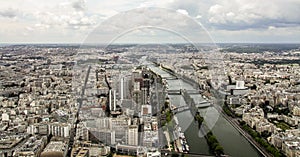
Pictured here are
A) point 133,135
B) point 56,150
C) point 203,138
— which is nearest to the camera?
point 56,150

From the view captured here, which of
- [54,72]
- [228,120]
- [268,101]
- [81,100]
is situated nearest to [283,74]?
[268,101]

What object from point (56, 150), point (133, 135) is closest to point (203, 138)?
point (133, 135)

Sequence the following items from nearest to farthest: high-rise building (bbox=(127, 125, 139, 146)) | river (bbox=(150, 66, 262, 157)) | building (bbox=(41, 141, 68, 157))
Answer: building (bbox=(41, 141, 68, 157))
high-rise building (bbox=(127, 125, 139, 146))
river (bbox=(150, 66, 262, 157))

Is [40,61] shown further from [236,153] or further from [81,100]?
[236,153]

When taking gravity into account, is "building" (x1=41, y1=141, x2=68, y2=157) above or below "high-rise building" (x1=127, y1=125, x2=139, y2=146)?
below

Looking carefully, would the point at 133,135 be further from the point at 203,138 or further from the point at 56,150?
the point at 203,138

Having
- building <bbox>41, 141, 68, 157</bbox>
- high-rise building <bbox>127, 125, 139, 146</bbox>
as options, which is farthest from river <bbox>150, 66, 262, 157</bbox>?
building <bbox>41, 141, 68, 157</bbox>

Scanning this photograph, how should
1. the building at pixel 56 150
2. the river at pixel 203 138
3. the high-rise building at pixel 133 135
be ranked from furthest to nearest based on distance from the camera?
1. the river at pixel 203 138
2. the high-rise building at pixel 133 135
3. the building at pixel 56 150

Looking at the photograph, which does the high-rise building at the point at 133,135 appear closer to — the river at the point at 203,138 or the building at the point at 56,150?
the river at the point at 203,138

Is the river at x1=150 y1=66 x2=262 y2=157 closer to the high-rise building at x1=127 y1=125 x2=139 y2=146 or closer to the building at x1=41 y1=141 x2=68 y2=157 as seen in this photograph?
the high-rise building at x1=127 y1=125 x2=139 y2=146

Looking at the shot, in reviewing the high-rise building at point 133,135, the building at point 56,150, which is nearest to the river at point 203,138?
the high-rise building at point 133,135

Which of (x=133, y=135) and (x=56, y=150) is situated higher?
(x=133, y=135)
